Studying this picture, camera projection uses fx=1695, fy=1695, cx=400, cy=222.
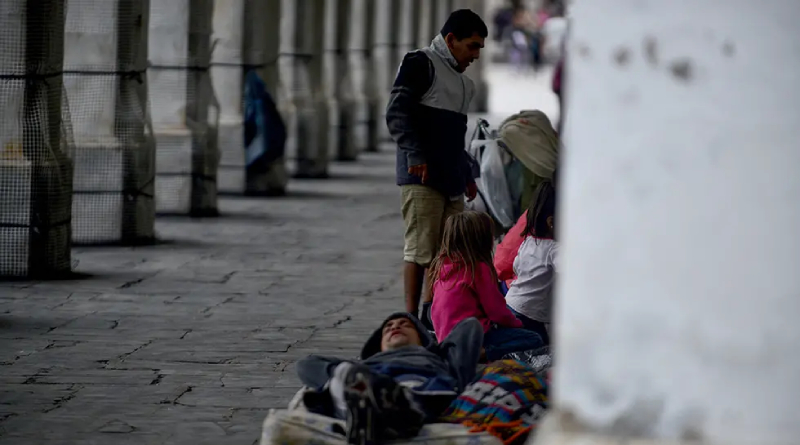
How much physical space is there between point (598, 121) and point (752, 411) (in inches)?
26.8

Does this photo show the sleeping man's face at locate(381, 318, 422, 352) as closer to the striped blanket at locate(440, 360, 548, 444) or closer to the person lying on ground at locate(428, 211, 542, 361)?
the striped blanket at locate(440, 360, 548, 444)

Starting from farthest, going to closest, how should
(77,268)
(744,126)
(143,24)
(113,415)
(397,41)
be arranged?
(397,41), (143,24), (77,268), (113,415), (744,126)

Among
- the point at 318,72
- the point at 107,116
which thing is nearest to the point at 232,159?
the point at 318,72

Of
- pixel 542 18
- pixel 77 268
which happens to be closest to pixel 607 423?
pixel 77 268

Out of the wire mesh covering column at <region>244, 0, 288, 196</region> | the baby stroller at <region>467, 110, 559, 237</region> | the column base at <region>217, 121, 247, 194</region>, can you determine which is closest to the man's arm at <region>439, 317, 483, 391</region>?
the baby stroller at <region>467, 110, 559, 237</region>

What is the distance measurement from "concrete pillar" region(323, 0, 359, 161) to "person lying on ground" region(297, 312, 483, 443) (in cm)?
1600

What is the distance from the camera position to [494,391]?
5.97m

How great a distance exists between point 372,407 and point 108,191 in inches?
302

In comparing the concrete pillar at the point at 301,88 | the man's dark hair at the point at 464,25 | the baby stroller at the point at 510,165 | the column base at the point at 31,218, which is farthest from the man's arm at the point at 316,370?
the concrete pillar at the point at 301,88

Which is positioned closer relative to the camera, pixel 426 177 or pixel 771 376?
pixel 771 376

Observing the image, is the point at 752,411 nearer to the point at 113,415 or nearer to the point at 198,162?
the point at 113,415

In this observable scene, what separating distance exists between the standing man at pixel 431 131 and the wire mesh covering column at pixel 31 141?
293 centimetres

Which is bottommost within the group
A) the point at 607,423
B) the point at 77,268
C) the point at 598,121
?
the point at 77,268

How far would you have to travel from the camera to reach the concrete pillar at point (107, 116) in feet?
41.4
